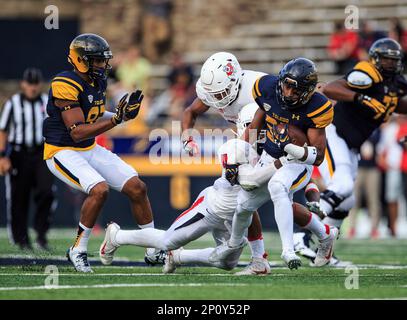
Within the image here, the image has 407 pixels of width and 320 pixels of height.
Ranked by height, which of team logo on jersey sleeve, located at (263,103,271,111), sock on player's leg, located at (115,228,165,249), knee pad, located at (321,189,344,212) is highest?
team logo on jersey sleeve, located at (263,103,271,111)

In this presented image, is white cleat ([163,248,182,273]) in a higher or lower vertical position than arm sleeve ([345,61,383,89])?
lower

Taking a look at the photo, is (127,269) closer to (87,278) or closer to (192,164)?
(87,278)

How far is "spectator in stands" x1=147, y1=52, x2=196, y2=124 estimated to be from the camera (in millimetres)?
14797

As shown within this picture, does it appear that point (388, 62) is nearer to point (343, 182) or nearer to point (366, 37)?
point (343, 182)

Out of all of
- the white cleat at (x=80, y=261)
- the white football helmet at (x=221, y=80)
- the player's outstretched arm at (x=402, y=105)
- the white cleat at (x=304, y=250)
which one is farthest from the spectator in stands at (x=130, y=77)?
the white cleat at (x=80, y=261)

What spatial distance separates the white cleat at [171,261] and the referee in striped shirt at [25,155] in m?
3.58

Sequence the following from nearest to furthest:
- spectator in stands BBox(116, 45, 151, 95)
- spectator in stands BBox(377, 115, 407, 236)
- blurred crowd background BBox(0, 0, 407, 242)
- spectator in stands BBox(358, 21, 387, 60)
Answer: spectator in stands BBox(377, 115, 407, 236)
blurred crowd background BBox(0, 0, 407, 242)
spectator in stands BBox(358, 21, 387, 60)
spectator in stands BBox(116, 45, 151, 95)

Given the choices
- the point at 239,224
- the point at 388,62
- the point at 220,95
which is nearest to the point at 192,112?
the point at 220,95

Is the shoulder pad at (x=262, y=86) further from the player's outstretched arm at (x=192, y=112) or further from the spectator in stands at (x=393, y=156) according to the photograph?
the spectator in stands at (x=393, y=156)

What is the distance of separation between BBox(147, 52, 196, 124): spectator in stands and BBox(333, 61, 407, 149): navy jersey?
6224 millimetres

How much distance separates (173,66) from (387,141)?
361cm

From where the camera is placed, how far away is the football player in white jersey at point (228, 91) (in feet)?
22.8

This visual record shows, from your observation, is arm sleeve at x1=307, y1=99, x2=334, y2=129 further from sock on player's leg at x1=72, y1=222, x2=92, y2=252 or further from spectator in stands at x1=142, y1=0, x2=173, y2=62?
spectator in stands at x1=142, y1=0, x2=173, y2=62

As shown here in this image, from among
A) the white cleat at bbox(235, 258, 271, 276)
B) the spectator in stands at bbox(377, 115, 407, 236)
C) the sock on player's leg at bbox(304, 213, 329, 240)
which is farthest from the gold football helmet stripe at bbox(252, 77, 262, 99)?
the spectator in stands at bbox(377, 115, 407, 236)
